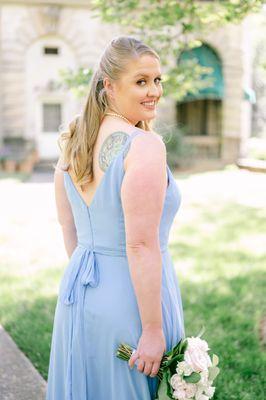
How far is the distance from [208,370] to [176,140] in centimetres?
1731

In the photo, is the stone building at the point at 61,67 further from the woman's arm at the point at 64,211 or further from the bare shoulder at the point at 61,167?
the bare shoulder at the point at 61,167

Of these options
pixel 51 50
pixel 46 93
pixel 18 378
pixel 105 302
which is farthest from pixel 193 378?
pixel 51 50

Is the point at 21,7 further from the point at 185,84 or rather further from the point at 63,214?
the point at 63,214

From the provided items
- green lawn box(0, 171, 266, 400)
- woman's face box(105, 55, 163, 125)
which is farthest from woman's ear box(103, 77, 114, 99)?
green lawn box(0, 171, 266, 400)

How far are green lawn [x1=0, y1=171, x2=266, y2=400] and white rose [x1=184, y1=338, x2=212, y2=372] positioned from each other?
5.11ft

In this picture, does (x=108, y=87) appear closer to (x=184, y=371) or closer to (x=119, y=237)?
(x=119, y=237)

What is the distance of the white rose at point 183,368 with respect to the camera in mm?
1991

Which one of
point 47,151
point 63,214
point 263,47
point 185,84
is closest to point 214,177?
point 47,151

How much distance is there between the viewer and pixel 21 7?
18969 millimetres

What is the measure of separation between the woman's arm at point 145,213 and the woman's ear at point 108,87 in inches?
10.2

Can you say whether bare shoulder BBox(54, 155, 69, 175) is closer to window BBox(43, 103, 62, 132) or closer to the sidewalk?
the sidewalk

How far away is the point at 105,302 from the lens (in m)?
2.10

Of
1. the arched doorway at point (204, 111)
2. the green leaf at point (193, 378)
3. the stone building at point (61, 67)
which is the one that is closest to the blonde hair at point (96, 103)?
the green leaf at point (193, 378)

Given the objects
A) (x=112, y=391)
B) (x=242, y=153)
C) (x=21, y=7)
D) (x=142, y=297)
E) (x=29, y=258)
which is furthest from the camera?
(x=242, y=153)
